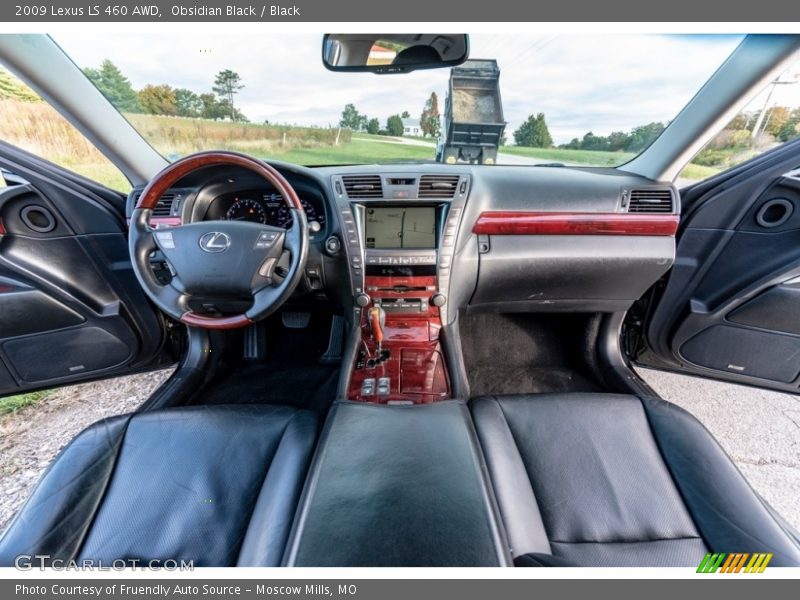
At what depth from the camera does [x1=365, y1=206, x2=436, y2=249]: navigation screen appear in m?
1.81

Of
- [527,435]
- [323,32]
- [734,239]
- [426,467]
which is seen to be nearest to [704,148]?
[734,239]

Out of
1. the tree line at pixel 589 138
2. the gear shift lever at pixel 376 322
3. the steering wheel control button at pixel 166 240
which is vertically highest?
the tree line at pixel 589 138

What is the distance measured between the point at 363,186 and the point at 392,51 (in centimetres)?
57

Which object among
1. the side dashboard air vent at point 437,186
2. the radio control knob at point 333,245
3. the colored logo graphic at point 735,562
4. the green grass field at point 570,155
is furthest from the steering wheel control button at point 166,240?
the colored logo graphic at point 735,562

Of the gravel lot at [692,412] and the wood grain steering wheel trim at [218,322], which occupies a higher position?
the wood grain steering wheel trim at [218,322]

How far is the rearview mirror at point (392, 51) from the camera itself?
1452mm

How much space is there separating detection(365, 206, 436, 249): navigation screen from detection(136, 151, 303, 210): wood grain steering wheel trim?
1.51ft

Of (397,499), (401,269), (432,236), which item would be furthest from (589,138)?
(397,499)

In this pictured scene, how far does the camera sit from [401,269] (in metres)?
1.81

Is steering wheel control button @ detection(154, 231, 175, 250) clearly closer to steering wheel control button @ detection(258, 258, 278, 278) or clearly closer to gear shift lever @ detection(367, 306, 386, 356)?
steering wheel control button @ detection(258, 258, 278, 278)

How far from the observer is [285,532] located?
911mm

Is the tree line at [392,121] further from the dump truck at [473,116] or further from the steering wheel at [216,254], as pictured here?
the steering wheel at [216,254]

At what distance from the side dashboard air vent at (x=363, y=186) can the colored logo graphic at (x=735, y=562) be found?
1709 mm

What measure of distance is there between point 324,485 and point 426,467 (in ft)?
0.87
